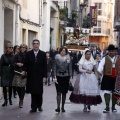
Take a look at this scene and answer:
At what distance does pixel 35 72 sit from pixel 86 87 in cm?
157

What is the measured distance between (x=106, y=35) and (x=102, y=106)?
61.0 m

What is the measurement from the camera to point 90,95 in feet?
44.9

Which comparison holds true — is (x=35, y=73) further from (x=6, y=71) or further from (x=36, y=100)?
(x=6, y=71)

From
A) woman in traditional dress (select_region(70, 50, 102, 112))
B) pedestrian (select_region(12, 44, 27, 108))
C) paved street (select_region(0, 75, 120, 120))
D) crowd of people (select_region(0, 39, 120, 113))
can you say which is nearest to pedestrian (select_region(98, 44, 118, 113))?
crowd of people (select_region(0, 39, 120, 113))

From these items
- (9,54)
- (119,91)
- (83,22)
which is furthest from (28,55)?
(83,22)

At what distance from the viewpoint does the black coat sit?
1326 cm

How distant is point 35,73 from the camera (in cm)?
1327

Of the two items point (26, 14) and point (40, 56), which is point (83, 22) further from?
point (40, 56)

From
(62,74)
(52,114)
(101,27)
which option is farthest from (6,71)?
(101,27)

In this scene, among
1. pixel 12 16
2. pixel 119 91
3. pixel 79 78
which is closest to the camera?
pixel 119 91

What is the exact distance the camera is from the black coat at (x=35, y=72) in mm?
13258

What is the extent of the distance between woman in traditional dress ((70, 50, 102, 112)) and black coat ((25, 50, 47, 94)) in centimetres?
110

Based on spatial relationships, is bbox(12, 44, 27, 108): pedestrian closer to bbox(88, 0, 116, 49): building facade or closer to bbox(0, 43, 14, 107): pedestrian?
bbox(0, 43, 14, 107): pedestrian

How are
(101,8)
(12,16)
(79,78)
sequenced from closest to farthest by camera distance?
1. (79,78)
2. (12,16)
3. (101,8)
